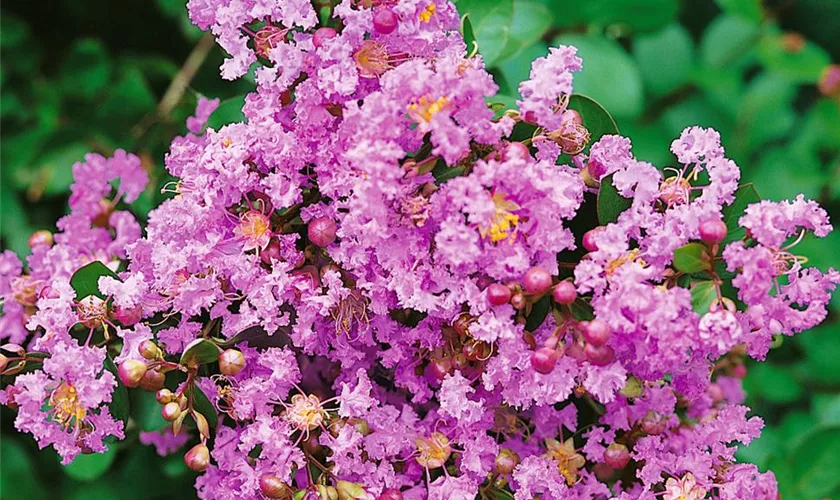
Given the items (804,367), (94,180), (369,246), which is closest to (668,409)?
(369,246)

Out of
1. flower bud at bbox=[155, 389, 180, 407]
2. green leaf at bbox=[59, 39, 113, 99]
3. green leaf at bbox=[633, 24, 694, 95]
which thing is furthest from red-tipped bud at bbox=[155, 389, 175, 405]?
green leaf at bbox=[633, 24, 694, 95]

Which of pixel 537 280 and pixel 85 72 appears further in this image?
pixel 85 72

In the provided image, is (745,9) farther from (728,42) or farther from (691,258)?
(691,258)

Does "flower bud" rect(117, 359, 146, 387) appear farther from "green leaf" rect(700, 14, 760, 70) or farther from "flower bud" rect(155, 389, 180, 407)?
"green leaf" rect(700, 14, 760, 70)

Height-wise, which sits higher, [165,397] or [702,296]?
[702,296]

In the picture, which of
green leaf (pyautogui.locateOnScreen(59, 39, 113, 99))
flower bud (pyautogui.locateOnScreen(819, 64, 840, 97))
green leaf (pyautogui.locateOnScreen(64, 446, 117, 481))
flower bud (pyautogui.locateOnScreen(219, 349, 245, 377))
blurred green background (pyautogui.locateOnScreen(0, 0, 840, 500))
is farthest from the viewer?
flower bud (pyautogui.locateOnScreen(819, 64, 840, 97))

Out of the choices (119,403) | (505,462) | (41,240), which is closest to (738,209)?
(505,462)

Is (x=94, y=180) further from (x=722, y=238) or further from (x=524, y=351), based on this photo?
(x=722, y=238)
